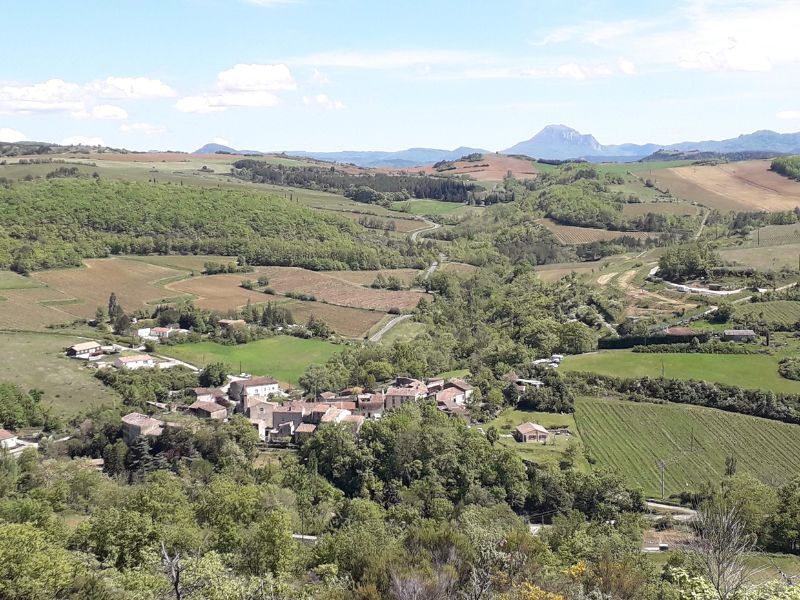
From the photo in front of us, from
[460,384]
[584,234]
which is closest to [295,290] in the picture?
[460,384]

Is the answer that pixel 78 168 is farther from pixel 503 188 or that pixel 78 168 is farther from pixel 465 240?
pixel 503 188

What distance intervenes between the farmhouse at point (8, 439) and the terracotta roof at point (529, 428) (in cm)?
2934

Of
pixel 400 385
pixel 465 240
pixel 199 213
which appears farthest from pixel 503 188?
pixel 400 385

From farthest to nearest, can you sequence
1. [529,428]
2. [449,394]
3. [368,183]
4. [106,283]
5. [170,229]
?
1. [368,183]
2. [170,229]
3. [106,283]
4. [449,394]
5. [529,428]

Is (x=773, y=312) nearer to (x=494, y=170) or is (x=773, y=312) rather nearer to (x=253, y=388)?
(x=253, y=388)

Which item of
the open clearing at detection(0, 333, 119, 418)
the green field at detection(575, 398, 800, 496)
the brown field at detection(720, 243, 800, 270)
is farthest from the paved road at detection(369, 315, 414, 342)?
the brown field at detection(720, 243, 800, 270)

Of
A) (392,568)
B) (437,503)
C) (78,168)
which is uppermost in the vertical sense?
(78,168)

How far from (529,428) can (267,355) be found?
26.4 m

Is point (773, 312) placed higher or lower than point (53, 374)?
higher

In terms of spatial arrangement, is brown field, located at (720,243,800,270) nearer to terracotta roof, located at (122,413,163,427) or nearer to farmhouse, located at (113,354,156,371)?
farmhouse, located at (113,354,156,371)

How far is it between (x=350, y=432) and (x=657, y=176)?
12587 cm

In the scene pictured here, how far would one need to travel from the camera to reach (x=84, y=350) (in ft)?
205

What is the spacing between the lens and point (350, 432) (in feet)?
150

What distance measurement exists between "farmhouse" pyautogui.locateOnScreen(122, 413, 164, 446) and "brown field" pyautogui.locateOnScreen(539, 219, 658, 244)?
7840 cm
